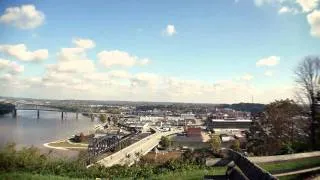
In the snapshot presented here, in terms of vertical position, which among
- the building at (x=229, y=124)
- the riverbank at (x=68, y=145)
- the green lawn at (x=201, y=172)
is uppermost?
the green lawn at (x=201, y=172)

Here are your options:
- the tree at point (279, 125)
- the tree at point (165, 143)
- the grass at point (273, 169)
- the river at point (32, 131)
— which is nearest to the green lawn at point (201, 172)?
the grass at point (273, 169)

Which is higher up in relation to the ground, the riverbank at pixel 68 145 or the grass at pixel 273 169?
the grass at pixel 273 169

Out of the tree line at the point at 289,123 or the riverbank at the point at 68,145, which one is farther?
the riverbank at the point at 68,145

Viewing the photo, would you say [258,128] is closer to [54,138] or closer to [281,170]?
[281,170]

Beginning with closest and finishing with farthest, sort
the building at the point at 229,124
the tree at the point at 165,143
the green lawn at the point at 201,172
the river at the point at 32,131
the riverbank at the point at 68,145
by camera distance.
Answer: the green lawn at the point at 201,172, the river at the point at 32,131, the riverbank at the point at 68,145, the tree at the point at 165,143, the building at the point at 229,124

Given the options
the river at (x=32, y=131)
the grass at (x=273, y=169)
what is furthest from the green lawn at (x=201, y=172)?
the river at (x=32, y=131)

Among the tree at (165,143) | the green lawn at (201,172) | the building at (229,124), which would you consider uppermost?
the green lawn at (201,172)

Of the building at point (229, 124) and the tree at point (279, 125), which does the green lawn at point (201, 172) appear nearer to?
the tree at point (279, 125)

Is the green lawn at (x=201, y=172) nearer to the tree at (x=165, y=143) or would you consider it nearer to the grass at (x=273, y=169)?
the grass at (x=273, y=169)

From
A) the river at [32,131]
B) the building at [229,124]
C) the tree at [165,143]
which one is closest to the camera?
the river at [32,131]

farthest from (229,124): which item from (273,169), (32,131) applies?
(273,169)

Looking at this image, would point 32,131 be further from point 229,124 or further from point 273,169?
Answer: point 273,169

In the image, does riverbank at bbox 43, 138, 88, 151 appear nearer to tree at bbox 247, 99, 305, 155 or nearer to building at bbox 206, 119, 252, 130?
tree at bbox 247, 99, 305, 155

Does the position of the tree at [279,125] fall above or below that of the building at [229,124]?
above
